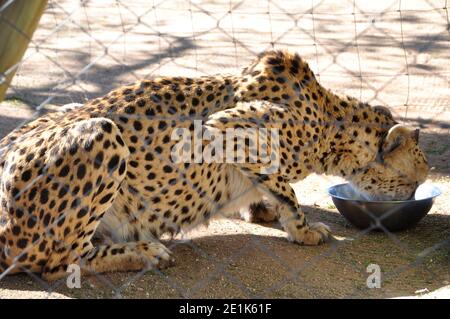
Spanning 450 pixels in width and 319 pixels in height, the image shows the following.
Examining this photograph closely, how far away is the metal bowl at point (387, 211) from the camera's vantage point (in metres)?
4.42

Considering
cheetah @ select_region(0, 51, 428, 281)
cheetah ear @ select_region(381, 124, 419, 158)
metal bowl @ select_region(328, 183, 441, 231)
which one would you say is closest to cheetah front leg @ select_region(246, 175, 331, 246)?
cheetah @ select_region(0, 51, 428, 281)

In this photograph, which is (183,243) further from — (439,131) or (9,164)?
(439,131)

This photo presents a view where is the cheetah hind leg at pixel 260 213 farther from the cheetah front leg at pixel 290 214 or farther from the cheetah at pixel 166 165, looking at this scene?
the cheetah front leg at pixel 290 214

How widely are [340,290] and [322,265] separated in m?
0.32

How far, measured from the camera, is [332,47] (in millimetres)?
7262

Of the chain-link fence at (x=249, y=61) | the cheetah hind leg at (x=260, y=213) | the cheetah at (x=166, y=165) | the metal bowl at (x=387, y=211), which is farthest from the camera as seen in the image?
the cheetah hind leg at (x=260, y=213)

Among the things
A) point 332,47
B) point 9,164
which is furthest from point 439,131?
point 9,164

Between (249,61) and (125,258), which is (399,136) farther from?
(249,61)

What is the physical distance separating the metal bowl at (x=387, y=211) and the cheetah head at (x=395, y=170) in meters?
0.10

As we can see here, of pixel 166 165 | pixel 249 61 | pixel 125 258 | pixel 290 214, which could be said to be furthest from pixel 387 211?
pixel 249 61

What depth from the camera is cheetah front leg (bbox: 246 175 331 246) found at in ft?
14.2

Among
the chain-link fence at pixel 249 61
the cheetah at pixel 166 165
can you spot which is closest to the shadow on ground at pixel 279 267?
the chain-link fence at pixel 249 61

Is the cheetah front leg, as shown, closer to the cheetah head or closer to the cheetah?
the cheetah

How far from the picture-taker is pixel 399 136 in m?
4.43
